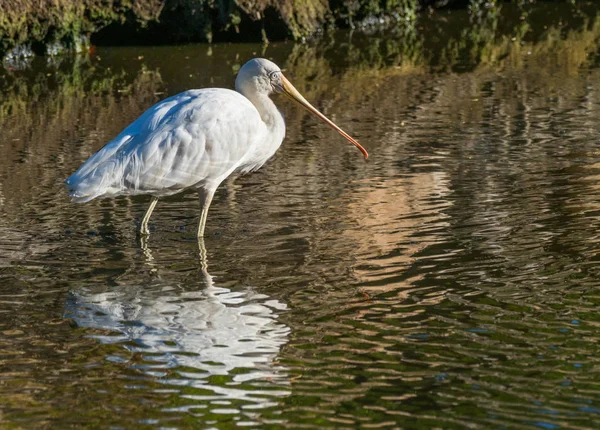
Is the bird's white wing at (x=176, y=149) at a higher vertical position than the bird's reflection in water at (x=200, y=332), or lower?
higher

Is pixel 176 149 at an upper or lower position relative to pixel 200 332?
upper

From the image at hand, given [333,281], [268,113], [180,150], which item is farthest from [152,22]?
[333,281]

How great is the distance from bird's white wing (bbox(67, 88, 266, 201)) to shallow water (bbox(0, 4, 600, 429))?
0.51 m

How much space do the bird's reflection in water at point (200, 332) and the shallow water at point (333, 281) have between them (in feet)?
0.07

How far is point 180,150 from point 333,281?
1.89 m

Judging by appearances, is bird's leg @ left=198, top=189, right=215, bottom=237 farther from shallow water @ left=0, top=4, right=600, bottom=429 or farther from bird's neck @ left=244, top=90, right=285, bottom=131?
bird's neck @ left=244, top=90, right=285, bottom=131

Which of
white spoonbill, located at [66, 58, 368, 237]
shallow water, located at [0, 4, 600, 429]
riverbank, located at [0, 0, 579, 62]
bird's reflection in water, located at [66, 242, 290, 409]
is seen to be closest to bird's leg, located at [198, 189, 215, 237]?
white spoonbill, located at [66, 58, 368, 237]

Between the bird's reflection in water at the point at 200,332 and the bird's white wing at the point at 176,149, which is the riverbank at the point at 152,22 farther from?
the bird's reflection in water at the point at 200,332

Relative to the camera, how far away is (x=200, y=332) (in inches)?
267

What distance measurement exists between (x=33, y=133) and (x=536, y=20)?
38.2 ft

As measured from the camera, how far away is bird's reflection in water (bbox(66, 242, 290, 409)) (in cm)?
591

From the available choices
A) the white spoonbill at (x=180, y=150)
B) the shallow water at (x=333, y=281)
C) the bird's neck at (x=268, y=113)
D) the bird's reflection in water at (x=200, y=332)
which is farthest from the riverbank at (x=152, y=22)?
the bird's reflection in water at (x=200, y=332)

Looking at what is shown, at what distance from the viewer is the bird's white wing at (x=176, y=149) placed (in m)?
8.59

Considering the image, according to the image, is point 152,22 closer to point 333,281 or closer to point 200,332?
point 333,281
